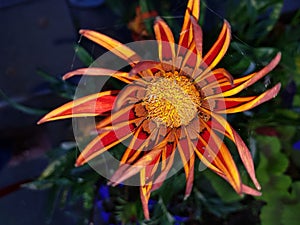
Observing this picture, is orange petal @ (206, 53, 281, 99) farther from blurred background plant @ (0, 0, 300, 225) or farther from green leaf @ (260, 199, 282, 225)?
green leaf @ (260, 199, 282, 225)

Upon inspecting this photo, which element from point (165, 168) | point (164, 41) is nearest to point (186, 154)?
point (165, 168)

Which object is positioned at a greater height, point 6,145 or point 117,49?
point 117,49

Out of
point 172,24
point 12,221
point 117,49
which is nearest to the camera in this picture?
point 117,49

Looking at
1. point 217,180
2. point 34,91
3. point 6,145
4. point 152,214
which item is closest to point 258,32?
point 217,180

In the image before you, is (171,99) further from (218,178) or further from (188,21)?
(218,178)

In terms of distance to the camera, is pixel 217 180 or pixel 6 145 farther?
pixel 6 145

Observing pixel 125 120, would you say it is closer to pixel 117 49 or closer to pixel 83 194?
pixel 117 49

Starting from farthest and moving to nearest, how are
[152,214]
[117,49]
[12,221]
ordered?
[12,221], [152,214], [117,49]
